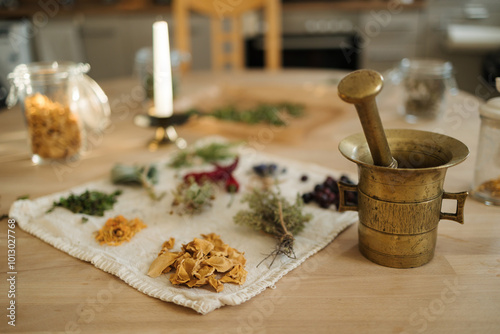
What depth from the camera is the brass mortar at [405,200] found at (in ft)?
1.92

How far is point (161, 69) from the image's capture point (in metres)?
1.11

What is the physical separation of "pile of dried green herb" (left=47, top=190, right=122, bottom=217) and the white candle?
371 millimetres

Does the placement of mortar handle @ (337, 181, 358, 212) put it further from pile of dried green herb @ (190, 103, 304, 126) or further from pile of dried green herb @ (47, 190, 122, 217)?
pile of dried green herb @ (190, 103, 304, 126)

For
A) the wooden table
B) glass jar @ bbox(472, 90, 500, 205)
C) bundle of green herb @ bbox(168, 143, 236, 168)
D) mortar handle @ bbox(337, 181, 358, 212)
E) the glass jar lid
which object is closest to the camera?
the wooden table

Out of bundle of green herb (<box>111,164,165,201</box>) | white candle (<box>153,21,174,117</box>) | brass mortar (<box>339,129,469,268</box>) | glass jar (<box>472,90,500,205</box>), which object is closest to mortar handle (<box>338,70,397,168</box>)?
brass mortar (<box>339,129,469,268</box>)

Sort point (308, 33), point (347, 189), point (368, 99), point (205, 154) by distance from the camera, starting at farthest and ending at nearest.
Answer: point (308, 33), point (205, 154), point (347, 189), point (368, 99)

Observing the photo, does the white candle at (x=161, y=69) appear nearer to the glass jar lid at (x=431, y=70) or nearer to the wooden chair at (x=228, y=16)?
the glass jar lid at (x=431, y=70)

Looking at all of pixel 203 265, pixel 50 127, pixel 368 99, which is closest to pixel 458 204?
pixel 368 99

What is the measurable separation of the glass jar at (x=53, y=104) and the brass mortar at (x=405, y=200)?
72 cm

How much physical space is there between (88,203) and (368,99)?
0.58m

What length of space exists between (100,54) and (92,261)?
11.0 feet

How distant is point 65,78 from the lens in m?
1.03

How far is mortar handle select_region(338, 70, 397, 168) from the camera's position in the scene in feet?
1.76

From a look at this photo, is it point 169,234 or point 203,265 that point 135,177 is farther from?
point 203,265
